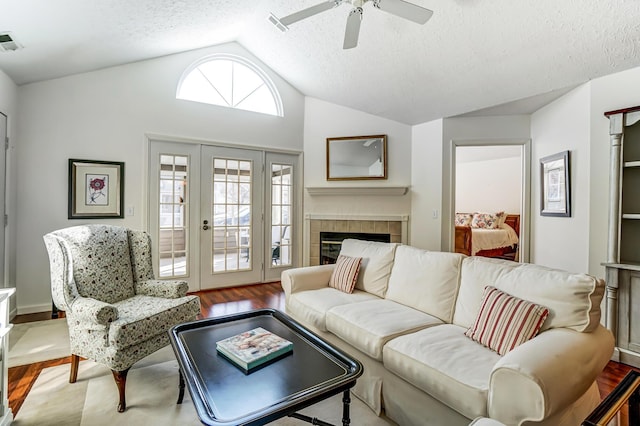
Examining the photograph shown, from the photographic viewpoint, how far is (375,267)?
2.73 metres

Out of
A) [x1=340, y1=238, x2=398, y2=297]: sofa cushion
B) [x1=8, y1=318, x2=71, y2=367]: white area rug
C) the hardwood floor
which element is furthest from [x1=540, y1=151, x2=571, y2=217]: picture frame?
[x1=8, y1=318, x2=71, y2=367]: white area rug

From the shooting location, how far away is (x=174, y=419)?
68.7 inches

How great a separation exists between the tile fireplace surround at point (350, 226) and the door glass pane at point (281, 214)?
0.31 m

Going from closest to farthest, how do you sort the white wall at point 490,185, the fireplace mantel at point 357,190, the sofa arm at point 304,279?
the sofa arm at point 304,279 < the fireplace mantel at point 357,190 < the white wall at point 490,185

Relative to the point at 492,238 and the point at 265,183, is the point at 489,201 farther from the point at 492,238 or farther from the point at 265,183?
the point at 265,183

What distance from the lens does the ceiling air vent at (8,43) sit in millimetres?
2297

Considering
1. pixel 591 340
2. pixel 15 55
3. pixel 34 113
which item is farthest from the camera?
pixel 34 113

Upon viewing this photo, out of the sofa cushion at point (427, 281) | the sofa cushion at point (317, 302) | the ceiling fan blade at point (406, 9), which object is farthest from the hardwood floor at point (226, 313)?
the ceiling fan blade at point (406, 9)

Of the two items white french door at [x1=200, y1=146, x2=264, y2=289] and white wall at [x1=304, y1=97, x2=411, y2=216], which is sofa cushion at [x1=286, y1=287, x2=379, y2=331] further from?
white wall at [x1=304, y1=97, x2=411, y2=216]

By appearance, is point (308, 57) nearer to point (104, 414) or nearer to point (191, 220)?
point (191, 220)

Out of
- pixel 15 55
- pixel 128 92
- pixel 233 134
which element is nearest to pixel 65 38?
pixel 15 55

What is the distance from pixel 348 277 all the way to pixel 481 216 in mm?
5324

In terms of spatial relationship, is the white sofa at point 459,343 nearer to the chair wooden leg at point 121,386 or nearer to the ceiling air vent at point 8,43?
the chair wooden leg at point 121,386

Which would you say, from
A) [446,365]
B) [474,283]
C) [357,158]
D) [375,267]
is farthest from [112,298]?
[357,158]
